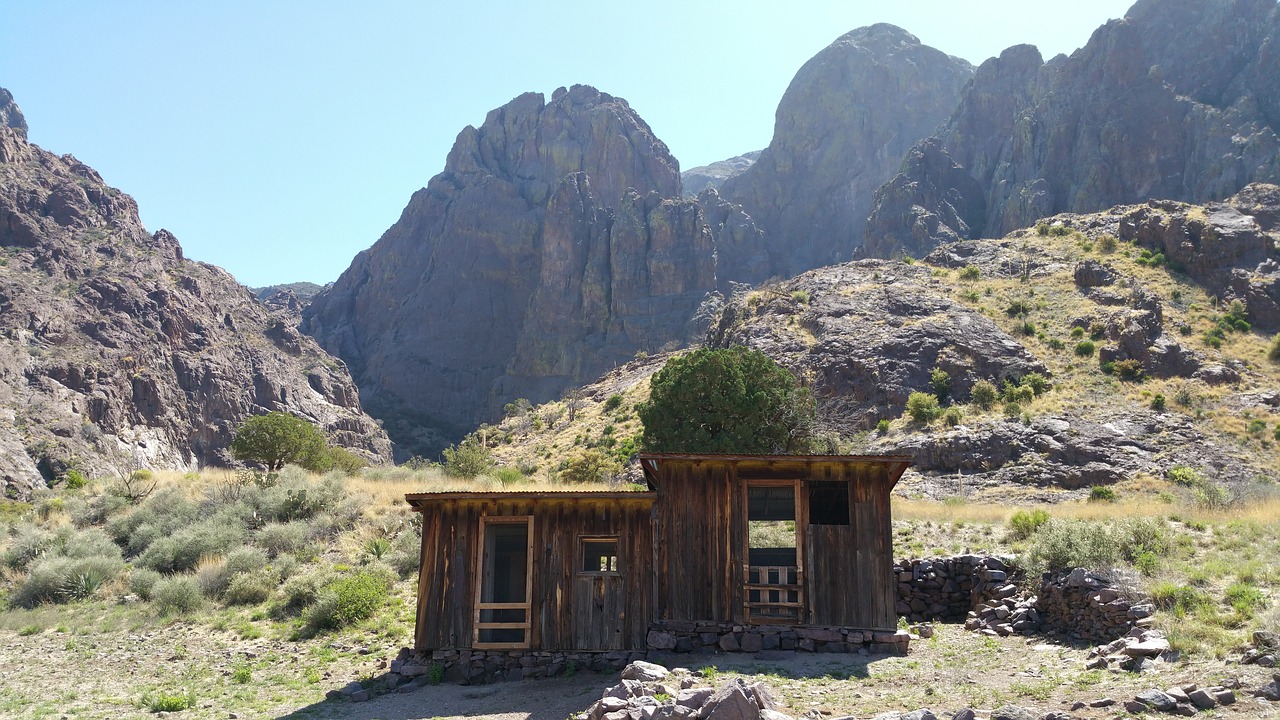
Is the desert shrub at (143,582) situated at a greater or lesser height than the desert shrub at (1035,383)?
lesser

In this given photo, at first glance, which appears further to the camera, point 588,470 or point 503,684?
point 588,470

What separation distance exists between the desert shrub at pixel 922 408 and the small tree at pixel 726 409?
29.4 ft

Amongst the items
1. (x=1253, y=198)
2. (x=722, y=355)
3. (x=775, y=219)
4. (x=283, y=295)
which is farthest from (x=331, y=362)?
(x=1253, y=198)

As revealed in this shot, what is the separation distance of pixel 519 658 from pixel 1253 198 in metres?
61.4

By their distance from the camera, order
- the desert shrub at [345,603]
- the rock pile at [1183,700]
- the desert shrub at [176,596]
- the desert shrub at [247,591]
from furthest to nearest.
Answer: the desert shrub at [247,591]
the desert shrub at [176,596]
the desert shrub at [345,603]
the rock pile at [1183,700]

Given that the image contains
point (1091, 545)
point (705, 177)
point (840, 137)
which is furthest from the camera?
point (705, 177)

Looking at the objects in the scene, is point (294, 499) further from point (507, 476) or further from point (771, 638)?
point (771, 638)

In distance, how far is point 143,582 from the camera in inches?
924

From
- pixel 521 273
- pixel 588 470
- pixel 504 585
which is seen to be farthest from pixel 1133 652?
pixel 521 273

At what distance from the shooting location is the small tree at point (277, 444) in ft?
125

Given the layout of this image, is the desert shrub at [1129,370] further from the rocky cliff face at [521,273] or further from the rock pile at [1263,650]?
the rocky cliff face at [521,273]

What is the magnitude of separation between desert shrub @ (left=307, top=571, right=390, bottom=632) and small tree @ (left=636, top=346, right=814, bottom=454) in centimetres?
1221

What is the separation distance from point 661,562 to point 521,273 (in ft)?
328

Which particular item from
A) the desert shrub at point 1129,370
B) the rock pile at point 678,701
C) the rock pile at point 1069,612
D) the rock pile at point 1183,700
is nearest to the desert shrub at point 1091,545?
the rock pile at point 1069,612
